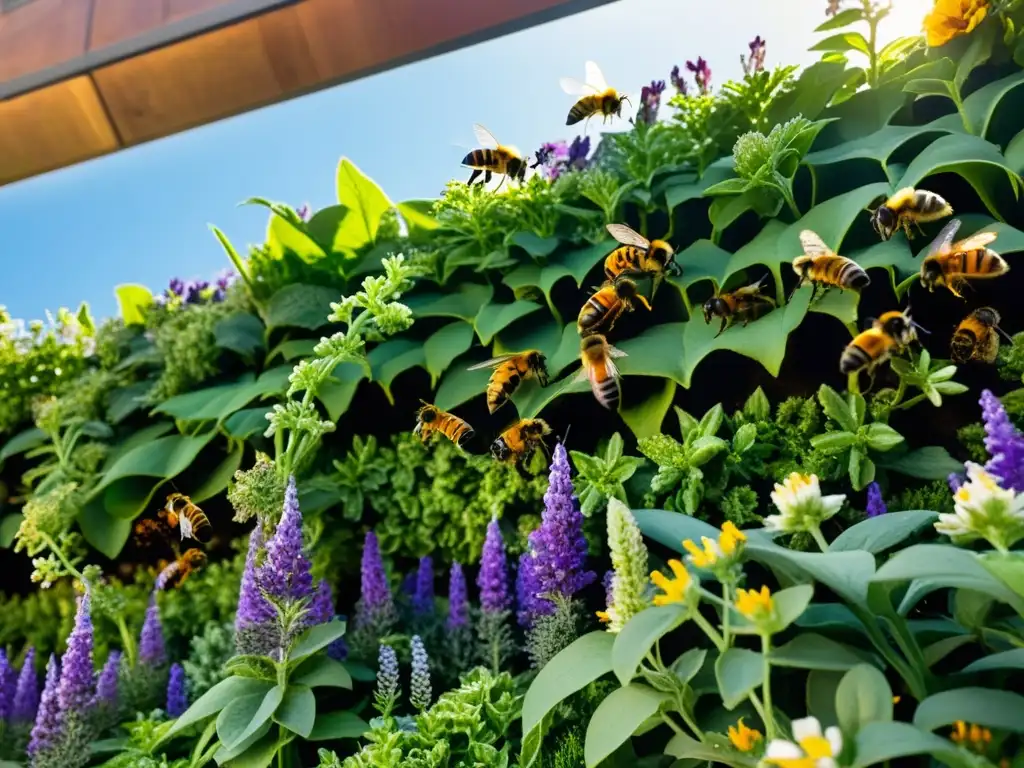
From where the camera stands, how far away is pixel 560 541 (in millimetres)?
1214

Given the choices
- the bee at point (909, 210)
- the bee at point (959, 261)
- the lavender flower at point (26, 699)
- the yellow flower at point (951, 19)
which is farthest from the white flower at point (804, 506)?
the lavender flower at point (26, 699)

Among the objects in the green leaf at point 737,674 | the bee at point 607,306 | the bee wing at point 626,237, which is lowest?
the green leaf at point 737,674

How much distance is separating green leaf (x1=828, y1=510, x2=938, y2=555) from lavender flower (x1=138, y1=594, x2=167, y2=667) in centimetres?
152

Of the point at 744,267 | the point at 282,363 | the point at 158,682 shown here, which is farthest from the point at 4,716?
the point at 744,267

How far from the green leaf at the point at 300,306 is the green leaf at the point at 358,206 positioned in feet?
0.59

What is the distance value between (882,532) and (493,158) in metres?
1.15

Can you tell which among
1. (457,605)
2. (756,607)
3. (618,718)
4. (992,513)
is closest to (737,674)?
(756,607)

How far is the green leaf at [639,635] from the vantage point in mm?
810

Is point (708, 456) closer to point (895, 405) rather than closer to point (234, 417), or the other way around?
point (895, 405)

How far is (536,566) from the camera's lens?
4.06ft

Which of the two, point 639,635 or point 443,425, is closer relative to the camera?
point 639,635

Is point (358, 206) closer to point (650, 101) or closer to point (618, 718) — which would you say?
point (650, 101)

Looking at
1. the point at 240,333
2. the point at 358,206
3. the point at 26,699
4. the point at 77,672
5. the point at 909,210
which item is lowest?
the point at 26,699

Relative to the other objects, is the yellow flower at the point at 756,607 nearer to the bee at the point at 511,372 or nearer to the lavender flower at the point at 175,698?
the bee at the point at 511,372
